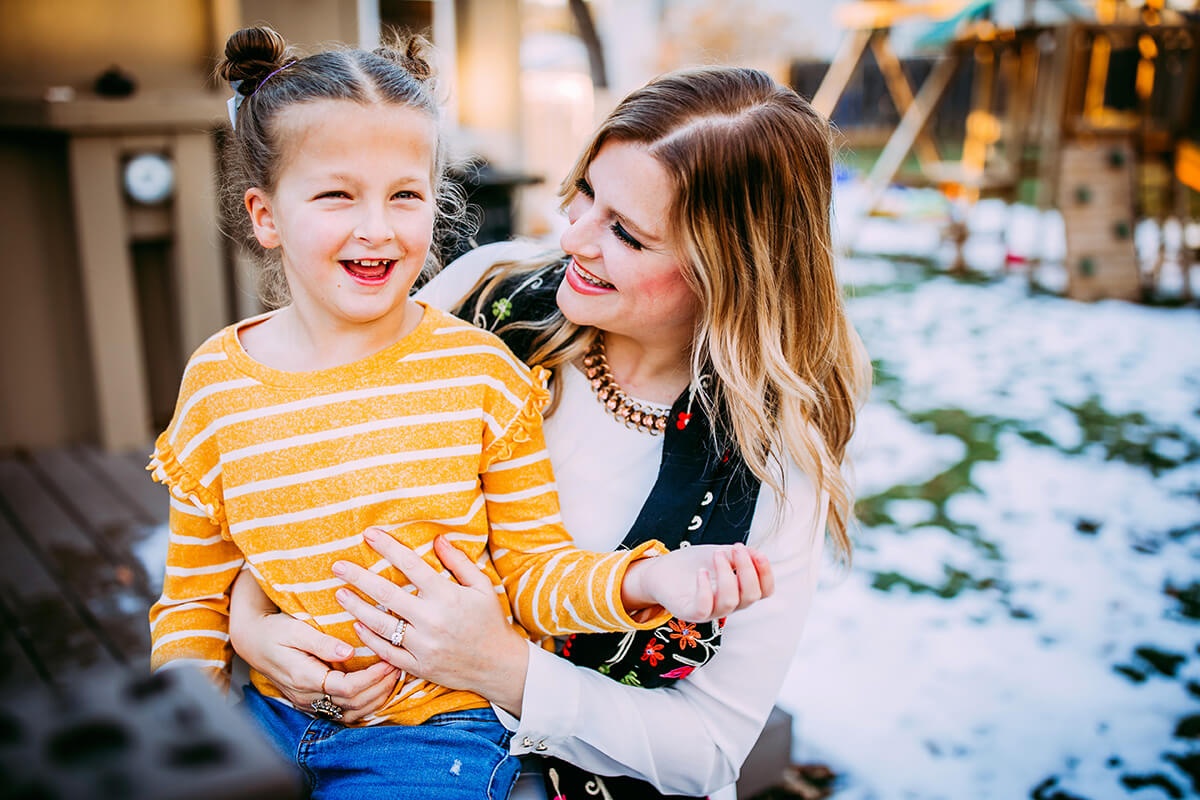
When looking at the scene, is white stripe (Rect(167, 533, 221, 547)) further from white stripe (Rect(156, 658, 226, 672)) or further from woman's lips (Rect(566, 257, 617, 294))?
woman's lips (Rect(566, 257, 617, 294))

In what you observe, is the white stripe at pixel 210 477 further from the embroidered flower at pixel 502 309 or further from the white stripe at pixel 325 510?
the embroidered flower at pixel 502 309

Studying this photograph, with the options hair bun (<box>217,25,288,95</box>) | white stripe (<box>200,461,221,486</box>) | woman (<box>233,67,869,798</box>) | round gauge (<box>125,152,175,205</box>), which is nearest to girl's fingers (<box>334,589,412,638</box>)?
woman (<box>233,67,869,798</box>)

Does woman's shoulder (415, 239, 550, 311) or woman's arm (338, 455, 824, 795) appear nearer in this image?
woman's arm (338, 455, 824, 795)

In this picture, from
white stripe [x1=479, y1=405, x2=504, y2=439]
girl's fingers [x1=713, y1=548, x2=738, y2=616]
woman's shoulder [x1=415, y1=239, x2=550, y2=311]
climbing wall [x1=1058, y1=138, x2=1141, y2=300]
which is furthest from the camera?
climbing wall [x1=1058, y1=138, x2=1141, y2=300]

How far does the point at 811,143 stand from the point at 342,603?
2.89ft

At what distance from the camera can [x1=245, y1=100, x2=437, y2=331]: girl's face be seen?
107cm

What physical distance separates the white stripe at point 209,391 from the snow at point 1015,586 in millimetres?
899

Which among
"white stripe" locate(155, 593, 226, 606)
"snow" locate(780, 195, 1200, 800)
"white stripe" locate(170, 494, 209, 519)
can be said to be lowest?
"snow" locate(780, 195, 1200, 800)

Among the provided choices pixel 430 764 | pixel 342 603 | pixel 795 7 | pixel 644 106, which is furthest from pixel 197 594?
pixel 795 7

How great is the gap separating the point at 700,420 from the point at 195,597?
0.71 metres

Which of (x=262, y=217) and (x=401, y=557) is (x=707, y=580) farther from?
(x=262, y=217)

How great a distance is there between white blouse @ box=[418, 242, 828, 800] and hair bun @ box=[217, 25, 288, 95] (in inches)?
24.0

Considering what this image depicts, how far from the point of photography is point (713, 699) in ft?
4.17

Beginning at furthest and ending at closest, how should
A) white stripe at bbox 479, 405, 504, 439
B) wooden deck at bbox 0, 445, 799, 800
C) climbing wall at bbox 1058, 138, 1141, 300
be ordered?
1. climbing wall at bbox 1058, 138, 1141, 300
2. white stripe at bbox 479, 405, 504, 439
3. wooden deck at bbox 0, 445, 799, 800
